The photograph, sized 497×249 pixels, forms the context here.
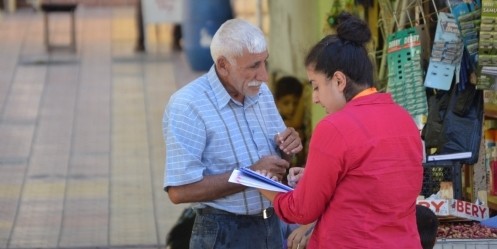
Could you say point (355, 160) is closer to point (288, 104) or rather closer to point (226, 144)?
point (226, 144)

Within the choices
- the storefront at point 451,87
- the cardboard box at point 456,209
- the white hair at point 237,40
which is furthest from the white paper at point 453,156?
the white hair at point 237,40

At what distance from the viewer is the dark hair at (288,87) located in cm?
879

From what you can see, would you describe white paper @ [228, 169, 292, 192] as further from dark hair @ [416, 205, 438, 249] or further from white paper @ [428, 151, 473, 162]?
white paper @ [428, 151, 473, 162]

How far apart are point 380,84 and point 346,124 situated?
2676 millimetres

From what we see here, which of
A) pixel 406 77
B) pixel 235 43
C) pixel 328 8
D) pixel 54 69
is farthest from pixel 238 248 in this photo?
pixel 54 69

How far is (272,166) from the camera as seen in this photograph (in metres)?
3.89

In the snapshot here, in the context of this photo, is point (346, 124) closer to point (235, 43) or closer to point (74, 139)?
point (235, 43)

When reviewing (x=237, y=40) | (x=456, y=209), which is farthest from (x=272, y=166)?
(x=456, y=209)

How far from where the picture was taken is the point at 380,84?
602 cm

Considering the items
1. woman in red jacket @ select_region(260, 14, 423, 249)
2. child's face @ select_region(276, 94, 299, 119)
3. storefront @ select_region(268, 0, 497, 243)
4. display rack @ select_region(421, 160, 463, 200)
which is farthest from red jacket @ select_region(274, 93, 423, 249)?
child's face @ select_region(276, 94, 299, 119)

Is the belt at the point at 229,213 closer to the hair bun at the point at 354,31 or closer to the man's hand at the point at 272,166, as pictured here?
the man's hand at the point at 272,166

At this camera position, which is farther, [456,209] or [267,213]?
[456,209]

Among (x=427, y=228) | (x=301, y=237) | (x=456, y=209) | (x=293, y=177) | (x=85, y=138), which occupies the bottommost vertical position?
(x=85, y=138)

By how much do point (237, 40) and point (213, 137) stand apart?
366mm
